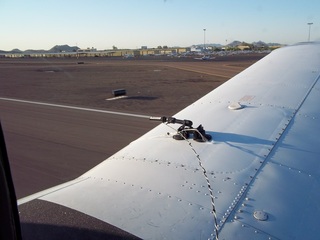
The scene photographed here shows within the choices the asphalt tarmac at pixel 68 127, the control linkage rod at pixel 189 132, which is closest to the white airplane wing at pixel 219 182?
the control linkage rod at pixel 189 132

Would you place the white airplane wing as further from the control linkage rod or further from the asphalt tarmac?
Result: the asphalt tarmac

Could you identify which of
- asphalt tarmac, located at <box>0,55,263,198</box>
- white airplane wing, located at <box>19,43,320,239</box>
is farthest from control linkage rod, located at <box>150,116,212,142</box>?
asphalt tarmac, located at <box>0,55,263,198</box>

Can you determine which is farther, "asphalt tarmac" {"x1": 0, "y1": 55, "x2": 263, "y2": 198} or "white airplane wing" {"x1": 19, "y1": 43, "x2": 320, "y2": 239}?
"asphalt tarmac" {"x1": 0, "y1": 55, "x2": 263, "y2": 198}

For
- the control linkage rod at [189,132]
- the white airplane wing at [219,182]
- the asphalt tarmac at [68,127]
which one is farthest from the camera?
the asphalt tarmac at [68,127]

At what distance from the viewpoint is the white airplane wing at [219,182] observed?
2.18m

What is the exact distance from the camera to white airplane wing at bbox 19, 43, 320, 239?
2.18 metres

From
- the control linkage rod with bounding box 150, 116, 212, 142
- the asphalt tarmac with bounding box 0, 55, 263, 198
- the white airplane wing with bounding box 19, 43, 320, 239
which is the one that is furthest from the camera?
the asphalt tarmac with bounding box 0, 55, 263, 198

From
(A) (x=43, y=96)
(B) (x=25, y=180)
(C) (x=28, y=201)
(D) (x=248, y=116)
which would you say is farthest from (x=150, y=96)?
(C) (x=28, y=201)

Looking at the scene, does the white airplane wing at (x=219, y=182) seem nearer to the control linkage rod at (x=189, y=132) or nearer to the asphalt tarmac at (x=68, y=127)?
the control linkage rod at (x=189, y=132)

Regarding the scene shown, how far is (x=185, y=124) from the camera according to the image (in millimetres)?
3365

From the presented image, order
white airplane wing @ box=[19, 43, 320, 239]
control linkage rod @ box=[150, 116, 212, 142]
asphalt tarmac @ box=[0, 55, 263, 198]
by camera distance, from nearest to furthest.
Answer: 1. white airplane wing @ box=[19, 43, 320, 239]
2. control linkage rod @ box=[150, 116, 212, 142]
3. asphalt tarmac @ box=[0, 55, 263, 198]

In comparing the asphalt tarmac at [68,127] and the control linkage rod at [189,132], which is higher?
the control linkage rod at [189,132]

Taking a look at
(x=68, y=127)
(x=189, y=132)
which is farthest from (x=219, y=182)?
(x=68, y=127)

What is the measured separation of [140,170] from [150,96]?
677 inches
